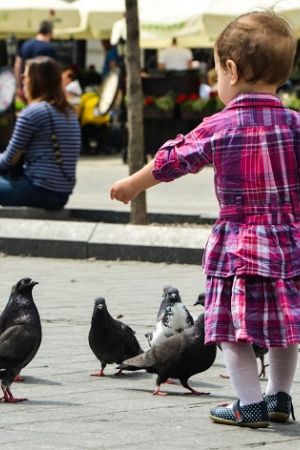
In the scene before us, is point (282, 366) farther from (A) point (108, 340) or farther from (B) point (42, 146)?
(B) point (42, 146)

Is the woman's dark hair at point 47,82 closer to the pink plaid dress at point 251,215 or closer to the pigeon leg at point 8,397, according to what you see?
the pigeon leg at point 8,397

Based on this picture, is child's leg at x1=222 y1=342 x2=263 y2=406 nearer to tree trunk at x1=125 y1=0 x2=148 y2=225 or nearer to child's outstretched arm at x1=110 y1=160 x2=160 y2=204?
child's outstretched arm at x1=110 y1=160 x2=160 y2=204

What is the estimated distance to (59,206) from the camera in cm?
1120

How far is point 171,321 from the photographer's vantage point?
222 inches

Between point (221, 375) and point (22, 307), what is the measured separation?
1.01 m

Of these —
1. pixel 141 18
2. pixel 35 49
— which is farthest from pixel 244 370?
pixel 141 18

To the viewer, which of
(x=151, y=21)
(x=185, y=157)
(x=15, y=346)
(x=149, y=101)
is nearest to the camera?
(x=185, y=157)

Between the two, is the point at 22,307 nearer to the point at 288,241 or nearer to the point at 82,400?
the point at 82,400

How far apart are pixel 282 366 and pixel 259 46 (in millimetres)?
1174

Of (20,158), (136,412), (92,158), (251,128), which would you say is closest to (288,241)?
(251,128)

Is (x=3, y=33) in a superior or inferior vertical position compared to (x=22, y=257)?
superior

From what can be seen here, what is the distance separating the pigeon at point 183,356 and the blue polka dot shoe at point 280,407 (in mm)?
595

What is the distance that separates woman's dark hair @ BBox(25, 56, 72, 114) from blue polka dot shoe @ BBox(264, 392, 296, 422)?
6.40 meters

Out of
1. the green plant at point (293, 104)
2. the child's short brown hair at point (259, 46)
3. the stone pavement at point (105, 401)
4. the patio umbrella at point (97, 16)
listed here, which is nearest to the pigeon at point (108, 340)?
the stone pavement at point (105, 401)
